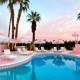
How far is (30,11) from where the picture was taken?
20484 mm

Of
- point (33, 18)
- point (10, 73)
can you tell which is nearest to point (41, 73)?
point (10, 73)

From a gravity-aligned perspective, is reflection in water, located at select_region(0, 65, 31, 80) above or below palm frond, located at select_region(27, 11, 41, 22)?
below

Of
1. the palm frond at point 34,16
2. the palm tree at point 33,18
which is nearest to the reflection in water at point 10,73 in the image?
the palm tree at point 33,18

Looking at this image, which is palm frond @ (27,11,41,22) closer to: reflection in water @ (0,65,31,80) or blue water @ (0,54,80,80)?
blue water @ (0,54,80,80)

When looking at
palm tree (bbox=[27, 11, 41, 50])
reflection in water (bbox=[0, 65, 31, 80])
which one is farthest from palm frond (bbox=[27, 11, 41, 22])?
reflection in water (bbox=[0, 65, 31, 80])

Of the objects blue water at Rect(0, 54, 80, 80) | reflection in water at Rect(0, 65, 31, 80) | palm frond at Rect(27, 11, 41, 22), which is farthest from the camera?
palm frond at Rect(27, 11, 41, 22)

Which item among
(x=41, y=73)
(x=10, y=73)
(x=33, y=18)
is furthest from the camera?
(x=33, y=18)

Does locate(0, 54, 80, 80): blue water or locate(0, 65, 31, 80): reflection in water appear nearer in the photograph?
locate(0, 65, 31, 80): reflection in water

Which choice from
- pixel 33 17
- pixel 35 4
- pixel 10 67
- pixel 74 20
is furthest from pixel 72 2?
pixel 10 67

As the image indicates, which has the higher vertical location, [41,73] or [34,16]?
[34,16]

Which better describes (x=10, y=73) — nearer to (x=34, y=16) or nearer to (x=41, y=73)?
(x=41, y=73)

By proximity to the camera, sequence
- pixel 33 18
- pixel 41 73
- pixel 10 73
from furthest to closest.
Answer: pixel 33 18
pixel 41 73
pixel 10 73

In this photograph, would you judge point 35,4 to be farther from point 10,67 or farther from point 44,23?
point 10,67

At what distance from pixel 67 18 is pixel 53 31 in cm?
525
